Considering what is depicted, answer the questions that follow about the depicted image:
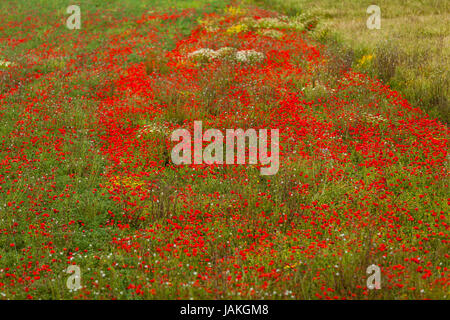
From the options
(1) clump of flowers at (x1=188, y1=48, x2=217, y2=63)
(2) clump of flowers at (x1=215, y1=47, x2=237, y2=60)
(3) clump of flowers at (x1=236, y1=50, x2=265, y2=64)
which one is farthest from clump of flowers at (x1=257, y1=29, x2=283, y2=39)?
(1) clump of flowers at (x1=188, y1=48, x2=217, y2=63)

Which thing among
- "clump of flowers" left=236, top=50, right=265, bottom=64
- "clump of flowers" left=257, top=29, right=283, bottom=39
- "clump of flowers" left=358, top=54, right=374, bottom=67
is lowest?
"clump of flowers" left=358, top=54, right=374, bottom=67

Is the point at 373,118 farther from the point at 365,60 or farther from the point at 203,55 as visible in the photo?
the point at 203,55

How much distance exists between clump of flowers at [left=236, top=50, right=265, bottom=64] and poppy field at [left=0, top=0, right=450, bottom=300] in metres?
0.07

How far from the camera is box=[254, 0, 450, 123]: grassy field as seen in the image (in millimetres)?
9508

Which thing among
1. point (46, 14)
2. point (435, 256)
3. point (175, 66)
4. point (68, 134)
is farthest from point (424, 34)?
point (46, 14)

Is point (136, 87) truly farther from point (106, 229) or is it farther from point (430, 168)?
point (430, 168)

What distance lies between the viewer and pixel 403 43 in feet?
41.0

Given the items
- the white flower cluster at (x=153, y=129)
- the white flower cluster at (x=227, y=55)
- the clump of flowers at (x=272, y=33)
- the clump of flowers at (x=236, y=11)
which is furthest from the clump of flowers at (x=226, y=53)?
the clump of flowers at (x=236, y=11)

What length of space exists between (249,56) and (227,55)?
820 mm

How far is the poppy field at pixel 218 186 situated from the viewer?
4797 millimetres

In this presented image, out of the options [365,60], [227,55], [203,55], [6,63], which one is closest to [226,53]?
[227,55]

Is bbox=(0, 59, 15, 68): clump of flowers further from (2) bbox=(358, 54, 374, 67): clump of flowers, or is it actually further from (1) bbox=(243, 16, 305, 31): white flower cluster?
(2) bbox=(358, 54, 374, 67): clump of flowers

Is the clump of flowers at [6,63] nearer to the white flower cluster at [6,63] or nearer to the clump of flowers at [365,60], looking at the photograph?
the white flower cluster at [6,63]

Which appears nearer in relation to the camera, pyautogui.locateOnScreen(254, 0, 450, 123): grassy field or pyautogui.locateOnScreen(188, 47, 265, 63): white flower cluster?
pyautogui.locateOnScreen(254, 0, 450, 123): grassy field
